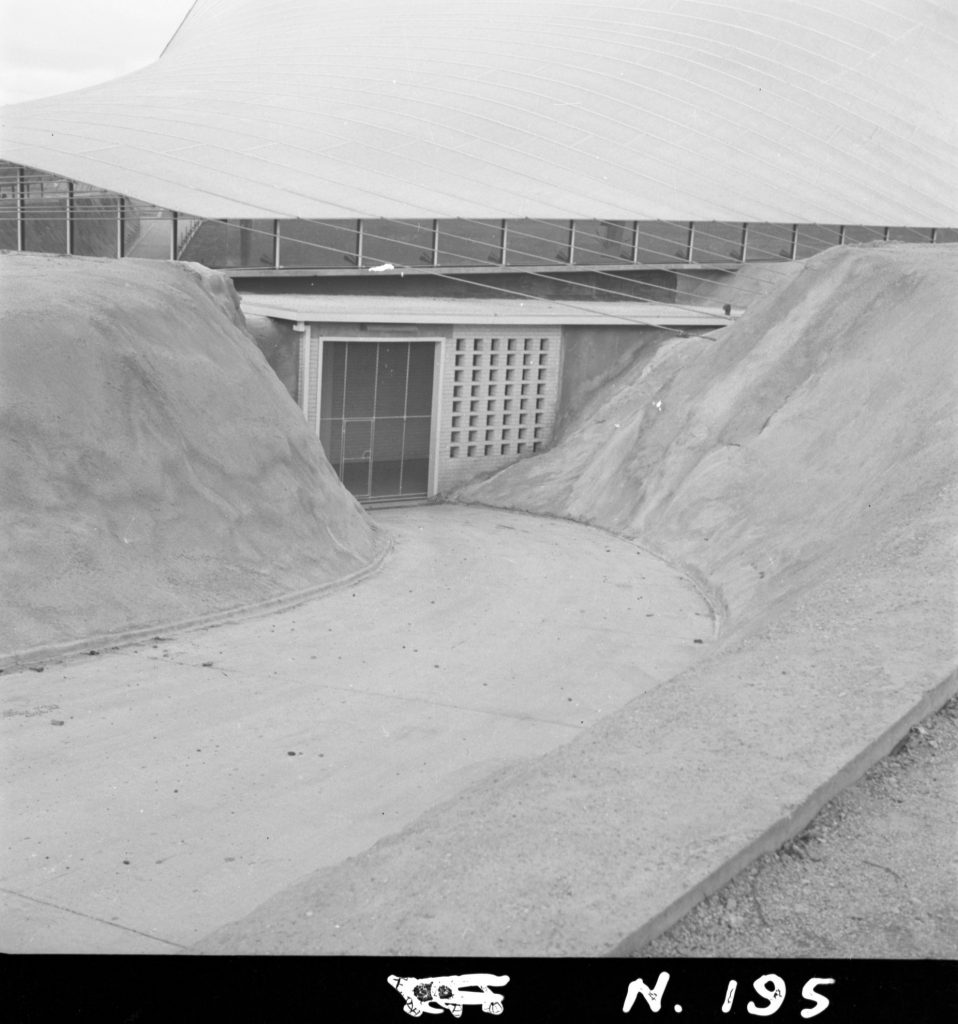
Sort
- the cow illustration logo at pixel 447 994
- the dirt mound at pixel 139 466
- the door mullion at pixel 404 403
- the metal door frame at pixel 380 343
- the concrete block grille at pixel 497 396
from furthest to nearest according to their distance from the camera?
1. the concrete block grille at pixel 497 396
2. the door mullion at pixel 404 403
3. the metal door frame at pixel 380 343
4. the dirt mound at pixel 139 466
5. the cow illustration logo at pixel 447 994

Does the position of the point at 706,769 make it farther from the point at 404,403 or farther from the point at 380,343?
the point at 404,403

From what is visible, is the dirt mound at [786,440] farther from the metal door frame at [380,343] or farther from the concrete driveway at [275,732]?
the concrete driveway at [275,732]

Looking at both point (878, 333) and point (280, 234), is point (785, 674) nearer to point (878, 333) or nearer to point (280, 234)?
point (878, 333)

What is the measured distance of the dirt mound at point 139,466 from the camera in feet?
38.0

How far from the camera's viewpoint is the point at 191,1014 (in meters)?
3.69

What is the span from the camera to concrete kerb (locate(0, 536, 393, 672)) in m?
10.5

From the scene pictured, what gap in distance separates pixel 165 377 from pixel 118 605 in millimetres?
3358

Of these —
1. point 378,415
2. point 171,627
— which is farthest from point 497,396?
point 171,627

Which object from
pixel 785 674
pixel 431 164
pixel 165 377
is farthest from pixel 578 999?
pixel 431 164

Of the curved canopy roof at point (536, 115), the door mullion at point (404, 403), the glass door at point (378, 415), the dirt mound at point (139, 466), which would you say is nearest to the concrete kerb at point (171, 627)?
the dirt mound at point (139, 466)

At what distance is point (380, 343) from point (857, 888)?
62.8 ft

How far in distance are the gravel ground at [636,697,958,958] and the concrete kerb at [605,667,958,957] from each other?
1.2 inches

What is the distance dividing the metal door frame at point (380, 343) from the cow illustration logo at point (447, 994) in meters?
18.6

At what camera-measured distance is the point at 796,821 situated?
4902mm
